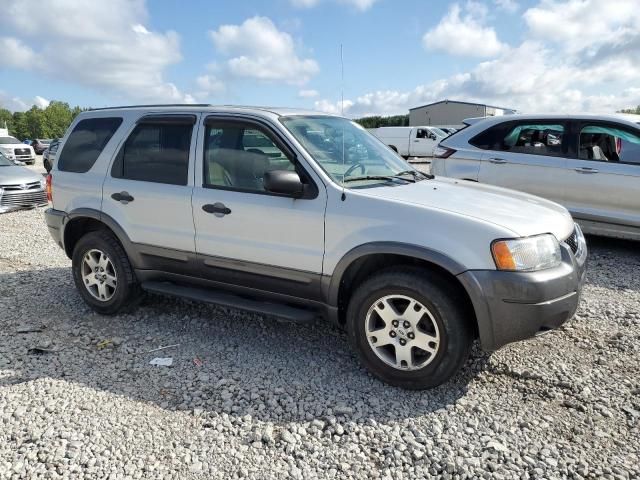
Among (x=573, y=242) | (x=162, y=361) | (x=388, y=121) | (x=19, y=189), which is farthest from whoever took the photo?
(x=388, y=121)

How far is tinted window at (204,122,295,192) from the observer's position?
385cm

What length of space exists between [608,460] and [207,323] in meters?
3.22

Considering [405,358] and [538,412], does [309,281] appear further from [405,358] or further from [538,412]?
[538,412]

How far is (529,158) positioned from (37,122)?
429ft

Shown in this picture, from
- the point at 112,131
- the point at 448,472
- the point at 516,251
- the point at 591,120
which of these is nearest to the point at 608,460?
the point at 448,472

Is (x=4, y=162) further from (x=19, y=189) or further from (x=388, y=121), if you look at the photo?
(x=388, y=121)

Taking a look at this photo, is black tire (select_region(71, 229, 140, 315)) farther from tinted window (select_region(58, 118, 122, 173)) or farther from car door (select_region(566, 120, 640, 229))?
car door (select_region(566, 120, 640, 229))

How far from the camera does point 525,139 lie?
277 inches

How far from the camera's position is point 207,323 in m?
4.62

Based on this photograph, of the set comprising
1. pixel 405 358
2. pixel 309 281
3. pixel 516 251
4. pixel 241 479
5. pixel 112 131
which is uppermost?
pixel 112 131

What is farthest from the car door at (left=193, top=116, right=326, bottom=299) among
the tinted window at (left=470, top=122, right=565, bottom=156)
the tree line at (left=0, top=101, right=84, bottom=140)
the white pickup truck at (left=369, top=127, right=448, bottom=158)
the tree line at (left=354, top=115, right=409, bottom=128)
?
the tree line at (left=0, top=101, right=84, bottom=140)

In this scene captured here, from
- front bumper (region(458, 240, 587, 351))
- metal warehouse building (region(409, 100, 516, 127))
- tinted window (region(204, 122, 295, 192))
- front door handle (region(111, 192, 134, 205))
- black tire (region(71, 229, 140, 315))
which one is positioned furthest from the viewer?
metal warehouse building (region(409, 100, 516, 127))

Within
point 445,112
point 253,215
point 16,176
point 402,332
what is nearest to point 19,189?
point 16,176

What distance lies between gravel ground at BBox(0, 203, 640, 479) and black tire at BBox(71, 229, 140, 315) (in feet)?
0.48
